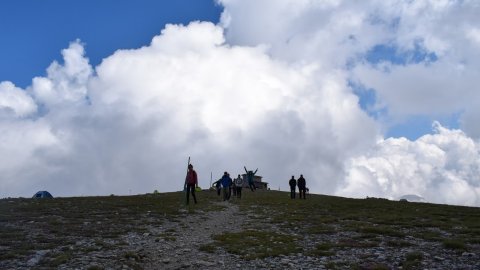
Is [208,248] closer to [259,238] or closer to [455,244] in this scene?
[259,238]

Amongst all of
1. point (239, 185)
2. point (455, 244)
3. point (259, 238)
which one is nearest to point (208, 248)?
point (259, 238)

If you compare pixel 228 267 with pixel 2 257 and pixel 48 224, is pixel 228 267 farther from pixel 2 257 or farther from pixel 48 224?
pixel 48 224

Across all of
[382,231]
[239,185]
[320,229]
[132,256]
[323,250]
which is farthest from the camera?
[239,185]

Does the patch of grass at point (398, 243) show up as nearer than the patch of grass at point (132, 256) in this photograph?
No

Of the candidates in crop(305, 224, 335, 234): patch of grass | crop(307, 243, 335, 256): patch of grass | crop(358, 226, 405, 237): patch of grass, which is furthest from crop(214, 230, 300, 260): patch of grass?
crop(358, 226, 405, 237): patch of grass

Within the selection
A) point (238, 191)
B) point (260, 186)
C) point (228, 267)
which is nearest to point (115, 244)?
point (228, 267)

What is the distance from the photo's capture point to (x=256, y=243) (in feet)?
61.6

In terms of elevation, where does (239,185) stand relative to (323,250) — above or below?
above

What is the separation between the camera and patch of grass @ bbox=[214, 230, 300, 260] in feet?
55.2

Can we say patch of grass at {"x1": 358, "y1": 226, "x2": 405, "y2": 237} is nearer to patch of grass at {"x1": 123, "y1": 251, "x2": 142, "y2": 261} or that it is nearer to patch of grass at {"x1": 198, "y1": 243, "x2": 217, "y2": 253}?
patch of grass at {"x1": 198, "y1": 243, "x2": 217, "y2": 253}

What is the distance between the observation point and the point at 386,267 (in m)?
14.2

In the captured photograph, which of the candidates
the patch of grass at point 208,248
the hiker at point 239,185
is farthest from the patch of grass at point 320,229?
the hiker at point 239,185

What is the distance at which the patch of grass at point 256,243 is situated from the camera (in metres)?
16.8

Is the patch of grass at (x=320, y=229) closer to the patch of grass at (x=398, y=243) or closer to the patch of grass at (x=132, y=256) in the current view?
the patch of grass at (x=398, y=243)
